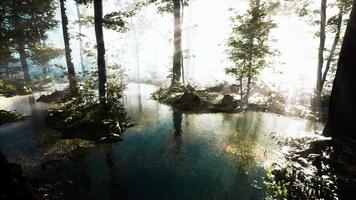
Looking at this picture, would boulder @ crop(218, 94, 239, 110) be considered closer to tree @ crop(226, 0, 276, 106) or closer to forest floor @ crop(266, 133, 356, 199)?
tree @ crop(226, 0, 276, 106)

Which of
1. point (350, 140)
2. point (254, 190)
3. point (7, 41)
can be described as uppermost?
point (7, 41)

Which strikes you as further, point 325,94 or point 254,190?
point 325,94

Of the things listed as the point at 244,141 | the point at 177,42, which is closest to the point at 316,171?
the point at 244,141

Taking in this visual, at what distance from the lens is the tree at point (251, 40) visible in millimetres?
17250

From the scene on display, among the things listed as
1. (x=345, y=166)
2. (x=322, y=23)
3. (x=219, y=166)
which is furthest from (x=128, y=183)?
(x=322, y=23)

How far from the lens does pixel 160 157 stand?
9.62 metres

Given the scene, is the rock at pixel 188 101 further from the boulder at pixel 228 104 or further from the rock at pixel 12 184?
the rock at pixel 12 184

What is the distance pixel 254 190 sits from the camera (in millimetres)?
7250

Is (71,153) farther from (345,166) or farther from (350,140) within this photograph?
(350,140)

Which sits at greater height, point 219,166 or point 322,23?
point 322,23

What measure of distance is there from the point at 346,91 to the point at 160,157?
7436mm

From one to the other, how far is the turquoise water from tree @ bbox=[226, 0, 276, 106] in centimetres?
485

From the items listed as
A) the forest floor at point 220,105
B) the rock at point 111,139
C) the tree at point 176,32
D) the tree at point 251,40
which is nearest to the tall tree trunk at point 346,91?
the forest floor at point 220,105

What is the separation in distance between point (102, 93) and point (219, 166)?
736cm
